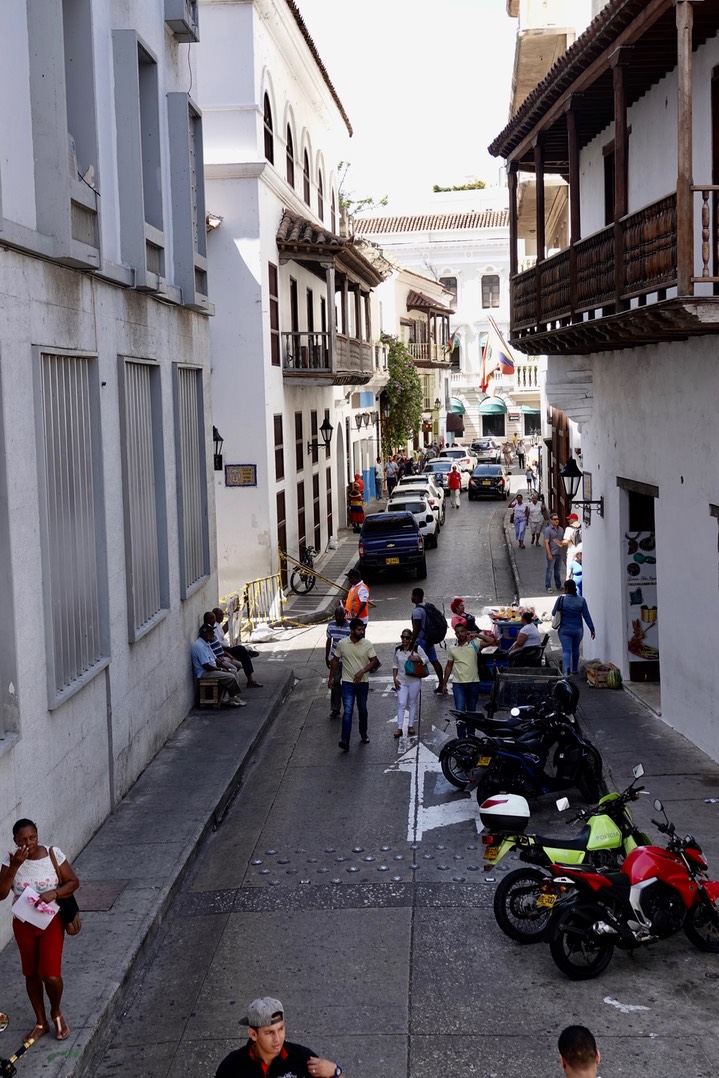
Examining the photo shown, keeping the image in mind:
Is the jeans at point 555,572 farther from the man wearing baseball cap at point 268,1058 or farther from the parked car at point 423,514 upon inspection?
the man wearing baseball cap at point 268,1058

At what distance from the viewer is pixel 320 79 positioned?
33031mm

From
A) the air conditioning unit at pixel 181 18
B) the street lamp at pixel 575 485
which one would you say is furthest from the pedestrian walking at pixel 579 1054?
the air conditioning unit at pixel 181 18

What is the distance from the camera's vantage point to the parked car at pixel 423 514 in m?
35.0

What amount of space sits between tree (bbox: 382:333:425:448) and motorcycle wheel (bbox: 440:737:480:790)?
1545 inches

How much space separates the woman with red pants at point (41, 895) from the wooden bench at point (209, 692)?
9.11 m

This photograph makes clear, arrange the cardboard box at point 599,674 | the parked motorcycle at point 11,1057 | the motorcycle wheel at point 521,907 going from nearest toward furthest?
the parked motorcycle at point 11,1057 < the motorcycle wheel at point 521,907 < the cardboard box at point 599,674

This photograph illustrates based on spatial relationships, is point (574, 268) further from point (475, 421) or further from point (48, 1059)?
point (475, 421)

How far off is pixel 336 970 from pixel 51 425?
16.5 feet

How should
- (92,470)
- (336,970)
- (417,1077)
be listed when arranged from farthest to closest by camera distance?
(92,470) < (336,970) < (417,1077)

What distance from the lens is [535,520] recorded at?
3241cm

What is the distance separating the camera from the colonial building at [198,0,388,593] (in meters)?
25.7

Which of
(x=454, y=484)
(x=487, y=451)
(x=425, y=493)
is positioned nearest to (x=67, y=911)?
(x=425, y=493)

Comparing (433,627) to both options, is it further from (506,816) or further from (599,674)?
(506,816)

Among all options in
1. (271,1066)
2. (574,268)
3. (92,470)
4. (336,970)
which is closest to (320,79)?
(574,268)
